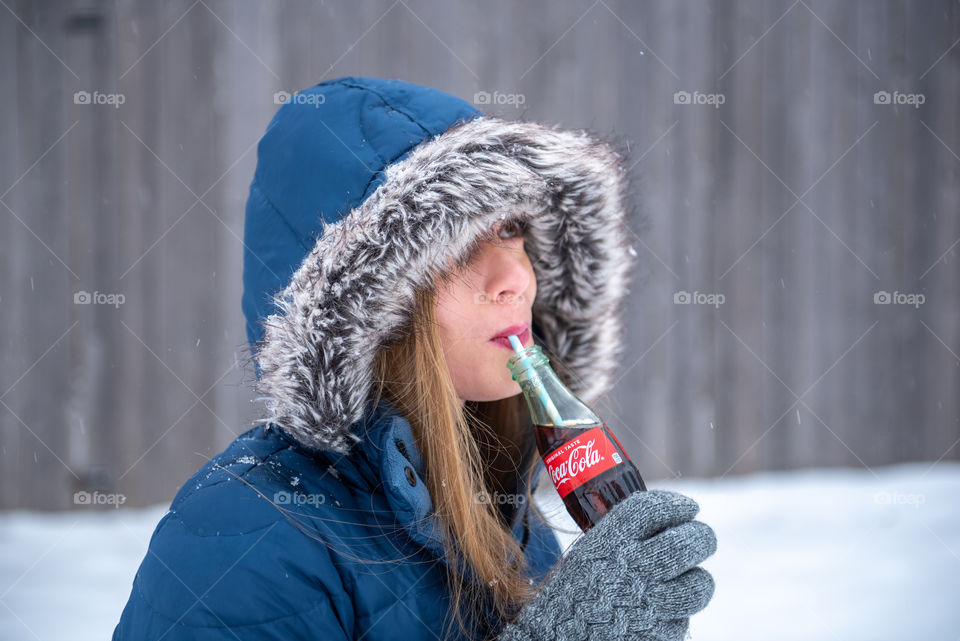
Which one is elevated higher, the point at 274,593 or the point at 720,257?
the point at 720,257

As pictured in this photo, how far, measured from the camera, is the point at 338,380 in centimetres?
108

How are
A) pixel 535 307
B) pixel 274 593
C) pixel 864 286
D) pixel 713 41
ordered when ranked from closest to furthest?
Answer: pixel 274 593, pixel 535 307, pixel 713 41, pixel 864 286

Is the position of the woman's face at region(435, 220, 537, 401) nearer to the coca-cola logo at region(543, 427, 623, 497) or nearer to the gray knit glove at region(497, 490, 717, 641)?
the coca-cola logo at region(543, 427, 623, 497)

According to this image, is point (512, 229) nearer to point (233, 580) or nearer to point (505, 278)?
point (505, 278)

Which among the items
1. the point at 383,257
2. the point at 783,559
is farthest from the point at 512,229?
the point at 783,559

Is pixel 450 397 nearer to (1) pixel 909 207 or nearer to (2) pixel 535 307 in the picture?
(2) pixel 535 307

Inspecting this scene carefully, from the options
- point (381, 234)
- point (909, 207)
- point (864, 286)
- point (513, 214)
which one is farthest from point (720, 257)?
point (381, 234)

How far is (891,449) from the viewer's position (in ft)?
11.9

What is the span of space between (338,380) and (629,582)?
53 centimetres

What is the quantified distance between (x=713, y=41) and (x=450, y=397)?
2852 millimetres

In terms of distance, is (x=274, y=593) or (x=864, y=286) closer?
(x=274, y=593)

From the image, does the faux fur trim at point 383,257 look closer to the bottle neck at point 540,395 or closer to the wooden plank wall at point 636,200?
the bottle neck at point 540,395

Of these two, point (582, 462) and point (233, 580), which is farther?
point (582, 462)

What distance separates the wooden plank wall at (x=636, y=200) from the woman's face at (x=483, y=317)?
1.76 meters
